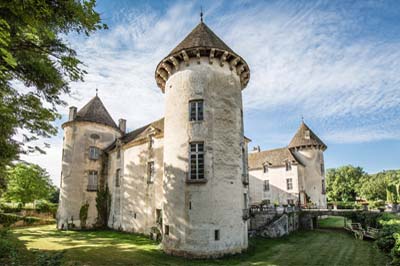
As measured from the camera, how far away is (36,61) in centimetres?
851

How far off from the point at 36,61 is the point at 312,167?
34.6 meters

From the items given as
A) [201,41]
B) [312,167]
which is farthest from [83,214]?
[312,167]

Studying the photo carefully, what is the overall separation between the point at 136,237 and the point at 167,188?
270 inches

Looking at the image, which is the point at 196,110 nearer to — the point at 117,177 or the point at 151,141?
the point at 151,141

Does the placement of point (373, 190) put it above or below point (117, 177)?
below

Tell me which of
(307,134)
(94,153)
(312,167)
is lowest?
(312,167)

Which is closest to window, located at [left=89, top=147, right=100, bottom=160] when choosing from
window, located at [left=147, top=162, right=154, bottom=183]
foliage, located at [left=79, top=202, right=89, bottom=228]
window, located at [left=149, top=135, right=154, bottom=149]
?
foliage, located at [left=79, top=202, right=89, bottom=228]

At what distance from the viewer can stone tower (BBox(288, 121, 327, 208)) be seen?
3469cm

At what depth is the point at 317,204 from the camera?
34.2 meters

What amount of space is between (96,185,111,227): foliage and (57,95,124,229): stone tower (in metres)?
0.46

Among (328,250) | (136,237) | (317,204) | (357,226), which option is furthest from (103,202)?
(317,204)

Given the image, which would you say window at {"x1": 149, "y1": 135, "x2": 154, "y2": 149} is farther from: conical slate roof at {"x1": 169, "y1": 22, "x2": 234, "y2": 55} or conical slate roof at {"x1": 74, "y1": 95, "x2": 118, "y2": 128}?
conical slate roof at {"x1": 74, "y1": 95, "x2": 118, "y2": 128}

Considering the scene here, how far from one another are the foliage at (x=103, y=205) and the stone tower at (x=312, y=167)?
965 inches

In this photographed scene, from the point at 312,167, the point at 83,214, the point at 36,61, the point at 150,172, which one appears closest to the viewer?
the point at 36,61
